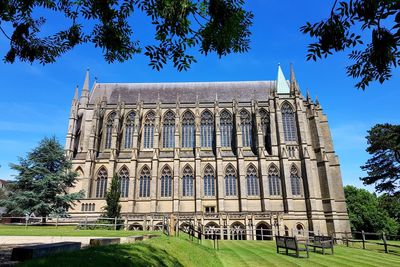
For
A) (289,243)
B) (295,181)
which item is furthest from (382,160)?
(289,243)

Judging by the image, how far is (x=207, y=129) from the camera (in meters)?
41.7

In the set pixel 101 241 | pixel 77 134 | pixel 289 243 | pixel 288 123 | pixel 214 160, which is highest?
pixel 288 123

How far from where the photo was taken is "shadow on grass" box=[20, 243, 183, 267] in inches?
192

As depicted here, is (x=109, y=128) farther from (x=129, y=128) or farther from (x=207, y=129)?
(x=207, y=129)

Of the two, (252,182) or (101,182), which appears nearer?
(252,182)

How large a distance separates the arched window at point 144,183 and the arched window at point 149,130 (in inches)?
179

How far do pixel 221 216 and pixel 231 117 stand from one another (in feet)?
51.7

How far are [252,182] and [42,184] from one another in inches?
996

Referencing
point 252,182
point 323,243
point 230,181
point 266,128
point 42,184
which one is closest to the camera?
point 323,243

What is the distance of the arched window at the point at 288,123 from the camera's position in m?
39.6

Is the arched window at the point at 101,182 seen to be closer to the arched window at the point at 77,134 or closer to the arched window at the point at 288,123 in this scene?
the arched window at the point at 77,134

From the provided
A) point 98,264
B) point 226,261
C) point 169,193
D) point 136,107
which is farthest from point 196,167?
point 98,264

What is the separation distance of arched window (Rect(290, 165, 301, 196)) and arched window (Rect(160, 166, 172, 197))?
16.7m

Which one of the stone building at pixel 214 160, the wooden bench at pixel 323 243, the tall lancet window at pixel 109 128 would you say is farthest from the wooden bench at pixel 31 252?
the tall lancet window at pixel 109 128
